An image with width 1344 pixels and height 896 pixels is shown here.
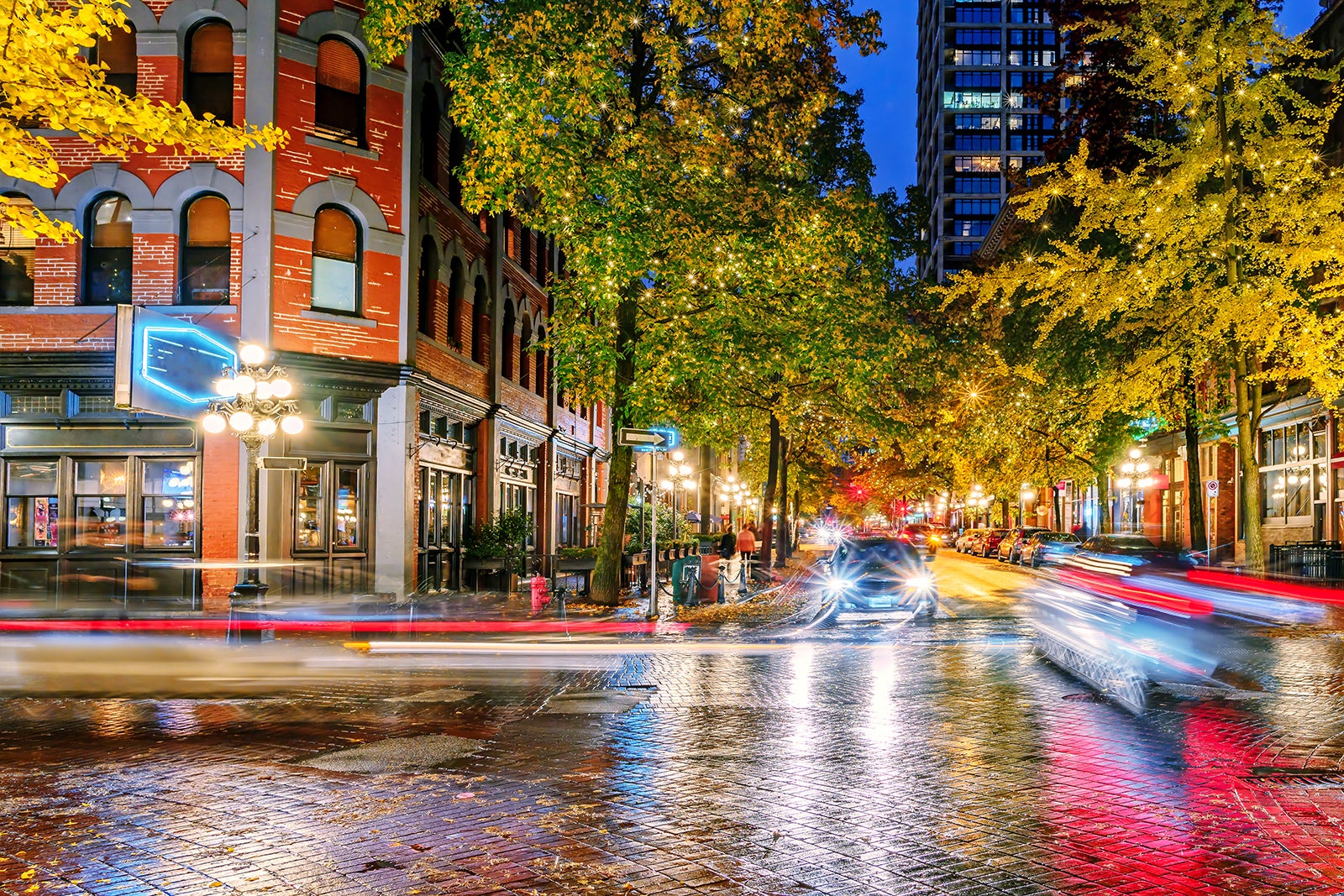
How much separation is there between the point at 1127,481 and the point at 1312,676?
1531 inches

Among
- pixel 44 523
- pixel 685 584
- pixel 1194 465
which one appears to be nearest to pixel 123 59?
pixel 44 523

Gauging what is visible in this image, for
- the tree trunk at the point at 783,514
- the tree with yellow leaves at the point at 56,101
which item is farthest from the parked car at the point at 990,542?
the tree with yellow leaves at the point at 56,101

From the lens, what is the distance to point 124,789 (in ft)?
24.5

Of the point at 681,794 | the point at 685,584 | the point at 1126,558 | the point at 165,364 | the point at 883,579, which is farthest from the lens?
the point at 685,584

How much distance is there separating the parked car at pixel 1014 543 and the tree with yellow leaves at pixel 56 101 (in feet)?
126

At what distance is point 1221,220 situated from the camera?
19828mm

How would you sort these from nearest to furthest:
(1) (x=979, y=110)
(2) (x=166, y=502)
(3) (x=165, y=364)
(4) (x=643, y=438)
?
(3) (x=165, y=364), (4) (x=643, y=438), (2) (x=166, y=502), (1) (x=979, y=110)

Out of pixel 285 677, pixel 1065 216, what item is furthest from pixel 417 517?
pixel 1065 216

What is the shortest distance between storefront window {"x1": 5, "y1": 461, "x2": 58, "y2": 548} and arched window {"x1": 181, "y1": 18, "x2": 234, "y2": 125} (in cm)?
771

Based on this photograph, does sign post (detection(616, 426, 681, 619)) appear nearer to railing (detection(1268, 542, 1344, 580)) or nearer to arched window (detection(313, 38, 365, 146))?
arched window (detection(313, 38, 365, 146))

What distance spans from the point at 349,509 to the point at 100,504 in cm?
479

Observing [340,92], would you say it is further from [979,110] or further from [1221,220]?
[979,110]

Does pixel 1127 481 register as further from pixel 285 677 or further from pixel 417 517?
pixel 285 677

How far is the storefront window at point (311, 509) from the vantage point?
811 inches
